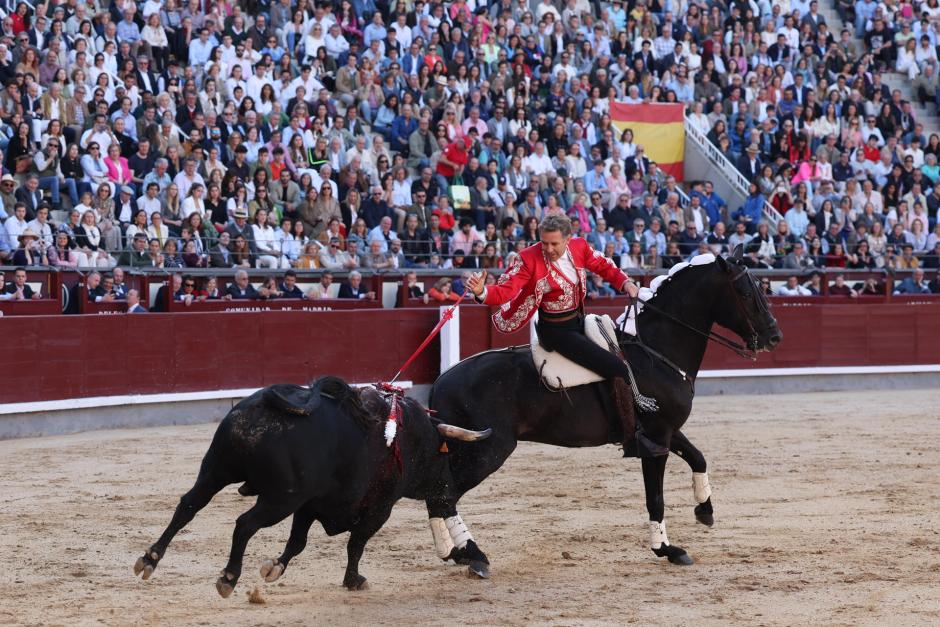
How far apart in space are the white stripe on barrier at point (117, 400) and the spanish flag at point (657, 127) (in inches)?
331

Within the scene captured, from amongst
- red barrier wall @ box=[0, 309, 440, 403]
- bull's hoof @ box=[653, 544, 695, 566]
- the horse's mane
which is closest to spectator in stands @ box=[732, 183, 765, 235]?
red barrier wall @ box=[0, 309, 440, 403]

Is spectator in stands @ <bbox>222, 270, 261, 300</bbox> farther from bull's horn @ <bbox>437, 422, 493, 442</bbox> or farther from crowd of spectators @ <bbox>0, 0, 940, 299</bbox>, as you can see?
bull's horn @ <bbox>437, 422, 493, 442</bbox>

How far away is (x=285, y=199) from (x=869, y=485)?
7577 millimetres

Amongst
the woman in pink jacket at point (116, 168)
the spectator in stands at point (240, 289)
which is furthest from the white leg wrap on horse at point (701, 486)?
the woman in pink jacket at point (116, 168)

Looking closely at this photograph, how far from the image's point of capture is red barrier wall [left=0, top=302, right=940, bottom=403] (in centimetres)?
1120

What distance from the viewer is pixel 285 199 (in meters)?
14.2

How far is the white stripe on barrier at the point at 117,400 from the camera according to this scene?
1101cm

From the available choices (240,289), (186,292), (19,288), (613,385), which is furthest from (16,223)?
(613,385)

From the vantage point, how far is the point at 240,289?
12.9 m

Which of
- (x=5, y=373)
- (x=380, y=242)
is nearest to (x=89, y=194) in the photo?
(x=5, y=373)

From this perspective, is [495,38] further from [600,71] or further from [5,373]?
[5,373]

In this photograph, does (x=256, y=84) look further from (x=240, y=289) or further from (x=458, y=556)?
(x=458, y=556)

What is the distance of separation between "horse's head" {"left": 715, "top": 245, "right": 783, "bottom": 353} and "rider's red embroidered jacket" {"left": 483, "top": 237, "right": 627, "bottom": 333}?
777 millimetres

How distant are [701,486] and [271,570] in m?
2.64
